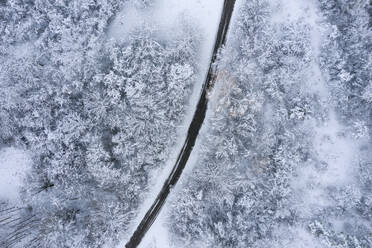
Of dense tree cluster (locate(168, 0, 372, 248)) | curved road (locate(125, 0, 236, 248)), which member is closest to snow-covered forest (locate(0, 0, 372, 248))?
dense tree cluster (locate(168, 0, 372, 248))

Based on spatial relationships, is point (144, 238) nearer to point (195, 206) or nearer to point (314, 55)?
point (195, 206)

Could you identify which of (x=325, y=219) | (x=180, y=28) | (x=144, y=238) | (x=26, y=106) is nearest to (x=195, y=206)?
(x=144, y=238)

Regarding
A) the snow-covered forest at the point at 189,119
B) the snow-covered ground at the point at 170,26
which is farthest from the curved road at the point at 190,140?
the snow-covered forest at the point at 189,119

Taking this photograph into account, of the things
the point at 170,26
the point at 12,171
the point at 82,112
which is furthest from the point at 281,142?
the point at 12,171

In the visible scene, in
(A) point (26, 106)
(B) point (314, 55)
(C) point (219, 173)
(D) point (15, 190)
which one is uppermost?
(B) point (314, 55)

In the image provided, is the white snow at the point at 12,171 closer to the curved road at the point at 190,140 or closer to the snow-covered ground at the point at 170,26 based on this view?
the snow-covered ground at the point at 170,26

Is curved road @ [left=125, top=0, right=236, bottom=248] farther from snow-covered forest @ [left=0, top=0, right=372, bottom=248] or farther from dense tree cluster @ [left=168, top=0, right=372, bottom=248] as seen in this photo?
dense tree cluster @ [left=168, top=0, right=372, bottom=248]
